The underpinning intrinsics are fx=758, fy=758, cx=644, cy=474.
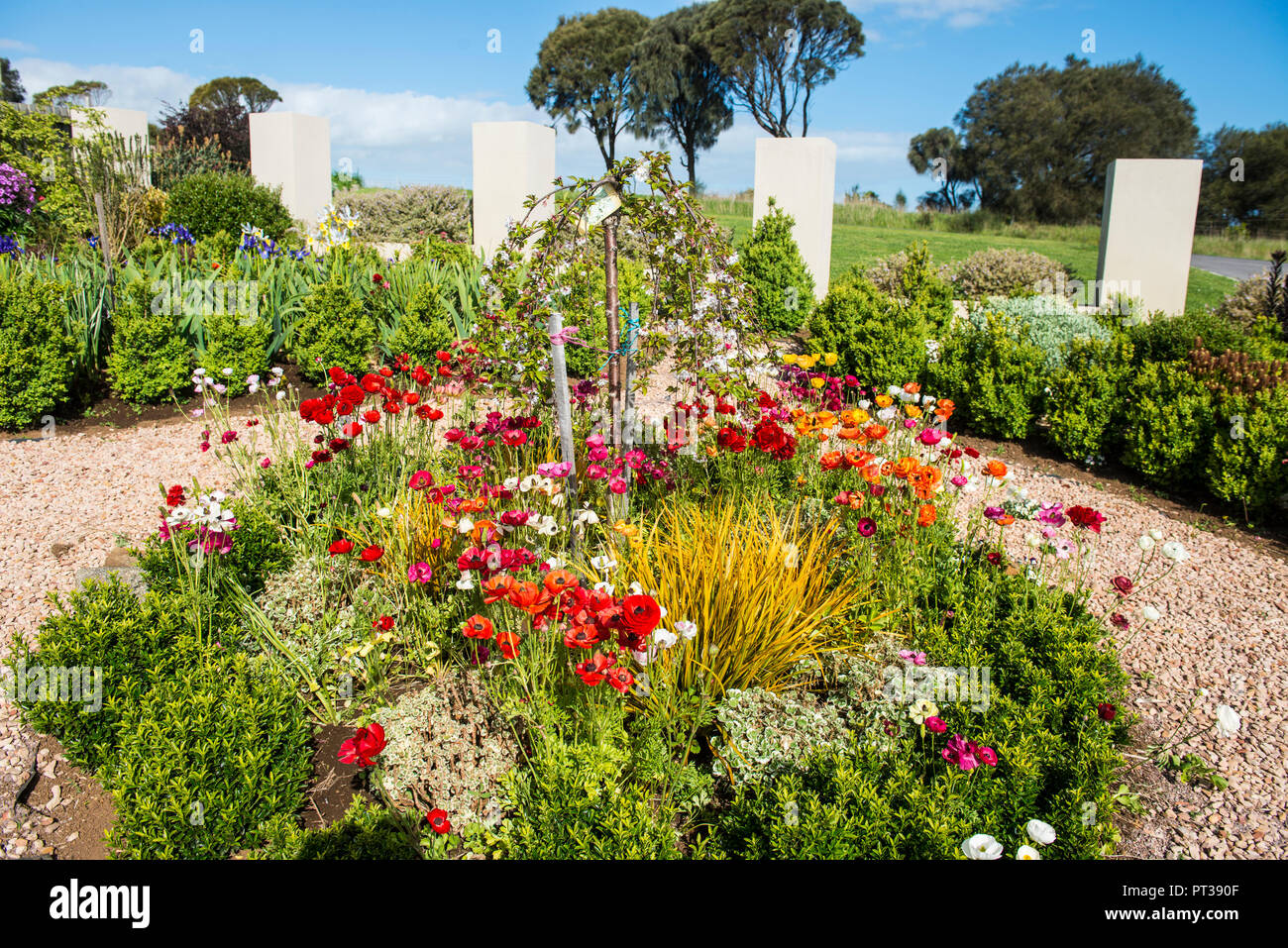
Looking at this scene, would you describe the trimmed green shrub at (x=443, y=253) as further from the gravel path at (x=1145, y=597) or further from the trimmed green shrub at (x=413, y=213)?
the trimmed green shrub at (x=413, y=213)

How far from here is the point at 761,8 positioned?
33.2 m

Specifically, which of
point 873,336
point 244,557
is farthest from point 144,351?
point 873,336

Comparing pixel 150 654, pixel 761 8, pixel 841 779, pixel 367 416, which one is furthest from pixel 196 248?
pixel 761 8

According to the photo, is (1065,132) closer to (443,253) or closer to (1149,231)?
(1149,231)

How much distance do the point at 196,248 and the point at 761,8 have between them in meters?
32.6

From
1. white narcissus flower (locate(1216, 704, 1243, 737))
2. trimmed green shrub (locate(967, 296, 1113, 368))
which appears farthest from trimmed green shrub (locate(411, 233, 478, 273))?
white narcissus flower (locate(1216, 704, 1243, 737))

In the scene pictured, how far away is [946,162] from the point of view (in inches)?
1644

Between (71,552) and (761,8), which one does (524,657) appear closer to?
(71,552)

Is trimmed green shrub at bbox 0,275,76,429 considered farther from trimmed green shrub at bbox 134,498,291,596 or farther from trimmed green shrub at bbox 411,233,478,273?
trimmed green shrub at bbox 411,233,478,273

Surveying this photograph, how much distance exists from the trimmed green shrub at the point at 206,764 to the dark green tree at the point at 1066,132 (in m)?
41.1

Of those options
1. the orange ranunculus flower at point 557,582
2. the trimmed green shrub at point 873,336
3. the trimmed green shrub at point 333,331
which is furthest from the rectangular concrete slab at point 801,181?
the orange ranunculus flower at point 557,582

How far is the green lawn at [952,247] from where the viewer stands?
1560 centimetres

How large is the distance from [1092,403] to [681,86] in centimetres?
3591

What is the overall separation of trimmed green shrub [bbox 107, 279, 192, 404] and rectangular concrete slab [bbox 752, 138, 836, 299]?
645cm
